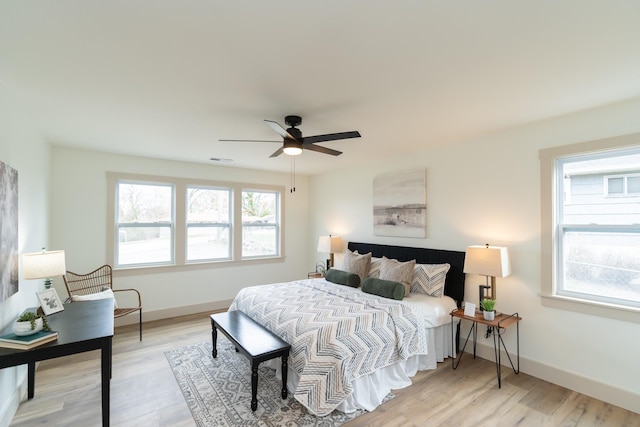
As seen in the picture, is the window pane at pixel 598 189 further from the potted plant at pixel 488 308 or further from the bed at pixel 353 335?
the bed at pixel 353 335

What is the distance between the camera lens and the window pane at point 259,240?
586 cm

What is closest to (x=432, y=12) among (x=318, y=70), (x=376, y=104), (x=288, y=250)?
(x=318, y=70)

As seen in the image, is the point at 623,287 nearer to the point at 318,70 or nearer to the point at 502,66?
the point at 502,66

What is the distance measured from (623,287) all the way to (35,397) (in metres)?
5.28

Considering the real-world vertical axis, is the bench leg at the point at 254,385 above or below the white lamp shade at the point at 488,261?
below

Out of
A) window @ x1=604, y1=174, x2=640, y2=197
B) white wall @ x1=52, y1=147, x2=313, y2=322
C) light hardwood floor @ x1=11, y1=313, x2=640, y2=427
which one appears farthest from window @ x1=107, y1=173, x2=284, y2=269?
window @ x1=604, y1=174, x2=640, y2=197

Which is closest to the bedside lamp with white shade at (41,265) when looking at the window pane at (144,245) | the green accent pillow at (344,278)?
the window pane at (144,245)

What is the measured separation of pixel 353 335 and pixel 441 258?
1833 millimetres

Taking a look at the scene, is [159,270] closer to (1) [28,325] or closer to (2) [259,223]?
(2) [259,223]

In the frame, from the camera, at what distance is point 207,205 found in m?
5.43

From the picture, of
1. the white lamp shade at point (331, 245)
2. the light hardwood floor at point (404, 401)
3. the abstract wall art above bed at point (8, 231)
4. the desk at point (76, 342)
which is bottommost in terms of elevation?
the light hardwood floor at point (404, 401)

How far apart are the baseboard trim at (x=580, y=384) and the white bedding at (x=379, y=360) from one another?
699 millimetres

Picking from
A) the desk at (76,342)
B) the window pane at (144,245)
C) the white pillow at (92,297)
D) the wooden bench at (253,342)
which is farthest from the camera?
the window pane at (144,245)

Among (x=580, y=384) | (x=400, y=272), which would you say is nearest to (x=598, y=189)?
(x=580, y=384)
